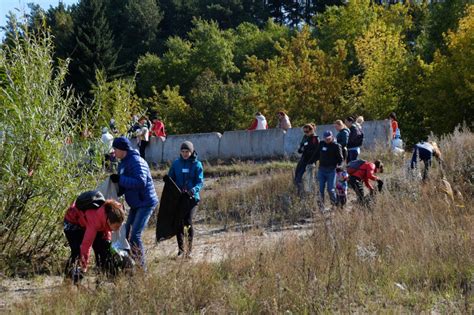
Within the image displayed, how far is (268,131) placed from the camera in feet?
67.6

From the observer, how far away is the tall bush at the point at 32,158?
8.07 metres

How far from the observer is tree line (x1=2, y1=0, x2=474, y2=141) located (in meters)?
27.0

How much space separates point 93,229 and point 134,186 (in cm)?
93

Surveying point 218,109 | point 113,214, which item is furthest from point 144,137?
point 218,109

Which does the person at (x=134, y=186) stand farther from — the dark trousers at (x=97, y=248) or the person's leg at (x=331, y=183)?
the person's leg at (x=331, y=183)

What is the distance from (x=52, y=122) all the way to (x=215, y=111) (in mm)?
25837

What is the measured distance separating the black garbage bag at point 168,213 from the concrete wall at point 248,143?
10601mm

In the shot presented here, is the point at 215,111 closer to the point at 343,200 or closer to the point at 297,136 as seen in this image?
the point at 297,136

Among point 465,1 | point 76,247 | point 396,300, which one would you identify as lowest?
point 396,300

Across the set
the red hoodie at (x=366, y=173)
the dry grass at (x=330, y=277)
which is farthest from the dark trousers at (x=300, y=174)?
the dry grass at (x=330, y=277)

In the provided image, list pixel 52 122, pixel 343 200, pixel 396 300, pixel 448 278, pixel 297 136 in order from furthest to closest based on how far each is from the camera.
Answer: pixel 297 136 < pixel 343 200 < pixel 52 122 < pixel 448 278 < pixel 396 300

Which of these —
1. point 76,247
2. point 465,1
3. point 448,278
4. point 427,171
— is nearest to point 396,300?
point 448,278

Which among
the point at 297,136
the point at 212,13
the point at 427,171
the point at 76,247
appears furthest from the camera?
the point at 212,13

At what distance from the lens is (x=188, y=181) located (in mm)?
9258
